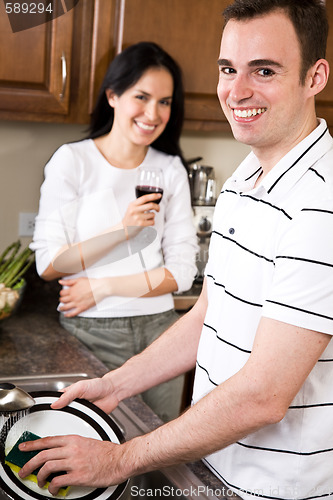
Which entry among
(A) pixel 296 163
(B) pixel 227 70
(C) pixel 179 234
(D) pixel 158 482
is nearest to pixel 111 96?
(C) pixel 179 234

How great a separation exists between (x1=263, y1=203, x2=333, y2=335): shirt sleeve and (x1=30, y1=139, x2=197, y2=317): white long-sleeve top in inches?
44.3

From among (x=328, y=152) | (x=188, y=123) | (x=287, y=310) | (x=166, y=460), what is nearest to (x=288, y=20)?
(x=328, y=152)

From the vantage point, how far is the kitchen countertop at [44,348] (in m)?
1.28

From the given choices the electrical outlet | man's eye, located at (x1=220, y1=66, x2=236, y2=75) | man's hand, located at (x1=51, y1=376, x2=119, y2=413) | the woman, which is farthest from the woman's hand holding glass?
man's eye, located at (x1=220, y1=66, x2=236, y2=75)

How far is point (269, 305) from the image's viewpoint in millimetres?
844

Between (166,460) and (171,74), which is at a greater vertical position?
(171,74)

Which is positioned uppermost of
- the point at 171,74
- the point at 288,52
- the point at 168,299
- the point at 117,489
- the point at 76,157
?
the point at 288,52

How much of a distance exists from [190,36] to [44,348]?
3.98 feet

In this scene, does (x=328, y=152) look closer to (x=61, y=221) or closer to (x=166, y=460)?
(x=166, y=460)

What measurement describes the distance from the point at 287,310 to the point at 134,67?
4.46ft

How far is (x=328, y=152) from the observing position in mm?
941

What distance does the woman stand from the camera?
6.18 ft

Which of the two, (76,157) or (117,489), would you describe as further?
(76,157)

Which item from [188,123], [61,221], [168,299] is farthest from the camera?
[188,123]
